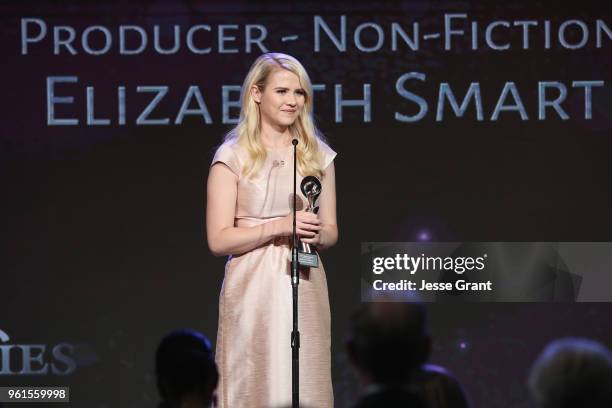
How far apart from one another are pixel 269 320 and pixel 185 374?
1.24 meters

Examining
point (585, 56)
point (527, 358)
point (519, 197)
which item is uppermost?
point (585, 56)

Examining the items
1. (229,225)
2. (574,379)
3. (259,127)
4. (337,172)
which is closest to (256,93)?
(259,127)

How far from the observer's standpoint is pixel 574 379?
191 centimetres

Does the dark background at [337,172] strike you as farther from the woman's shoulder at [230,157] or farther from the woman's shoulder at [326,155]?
the woman's shoulder at [230,157]

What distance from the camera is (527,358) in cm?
578

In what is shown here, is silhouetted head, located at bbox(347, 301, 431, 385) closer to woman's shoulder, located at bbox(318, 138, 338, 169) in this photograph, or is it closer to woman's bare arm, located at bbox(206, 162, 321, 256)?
woman's bare arm, located at bbox(206, 162, 321, 256)

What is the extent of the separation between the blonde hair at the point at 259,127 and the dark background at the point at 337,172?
180 cm

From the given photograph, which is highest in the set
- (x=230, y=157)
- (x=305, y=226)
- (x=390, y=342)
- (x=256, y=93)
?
(x=256, y=93)

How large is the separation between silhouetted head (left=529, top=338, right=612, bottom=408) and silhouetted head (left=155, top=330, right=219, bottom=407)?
90 cm

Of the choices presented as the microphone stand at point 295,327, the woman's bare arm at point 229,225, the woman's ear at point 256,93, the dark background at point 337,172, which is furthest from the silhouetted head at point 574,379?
the dark background at point 337,172

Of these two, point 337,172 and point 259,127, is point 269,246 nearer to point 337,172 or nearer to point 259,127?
point 259,127

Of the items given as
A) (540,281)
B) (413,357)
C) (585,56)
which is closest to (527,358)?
(540,281)

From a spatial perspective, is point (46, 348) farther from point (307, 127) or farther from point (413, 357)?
point (413, 357)

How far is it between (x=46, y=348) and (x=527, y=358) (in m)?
2.60
